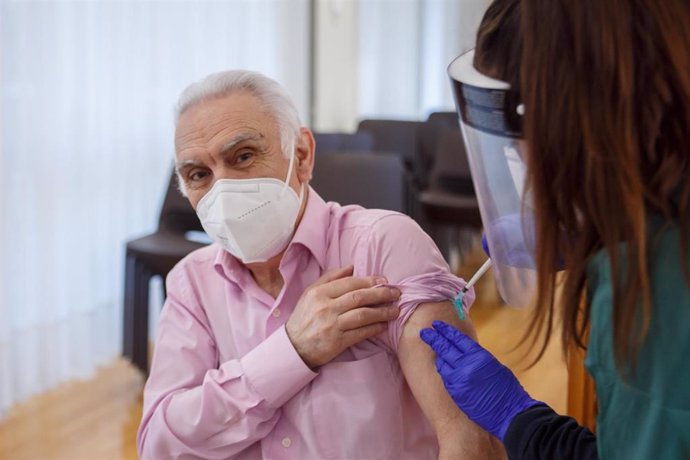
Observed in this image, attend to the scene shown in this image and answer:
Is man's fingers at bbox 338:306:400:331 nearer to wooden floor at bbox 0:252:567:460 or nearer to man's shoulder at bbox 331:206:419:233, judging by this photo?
man's shoulder at bbox 331:206:419:233

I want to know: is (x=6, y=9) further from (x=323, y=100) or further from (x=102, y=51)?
(x=323, y=100)

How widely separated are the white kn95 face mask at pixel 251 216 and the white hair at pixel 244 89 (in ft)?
0.29

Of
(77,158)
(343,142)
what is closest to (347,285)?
(77,158)

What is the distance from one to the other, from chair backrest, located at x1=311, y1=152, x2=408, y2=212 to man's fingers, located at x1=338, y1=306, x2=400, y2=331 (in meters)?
1.02

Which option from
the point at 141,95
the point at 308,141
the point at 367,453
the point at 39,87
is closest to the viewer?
the point at 367,453

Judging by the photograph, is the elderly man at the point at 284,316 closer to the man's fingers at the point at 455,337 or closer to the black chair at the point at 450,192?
the man's fingers at the point at 455,337

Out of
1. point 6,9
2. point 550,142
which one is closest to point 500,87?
point 550,142

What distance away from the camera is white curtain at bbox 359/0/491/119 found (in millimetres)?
6359

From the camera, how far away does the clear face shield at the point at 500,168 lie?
0.97 m

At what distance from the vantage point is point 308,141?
1.54 meters

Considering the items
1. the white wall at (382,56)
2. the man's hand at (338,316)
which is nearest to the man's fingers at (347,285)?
the man's hand at (338,316)

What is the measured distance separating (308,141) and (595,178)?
Result: 756 mm

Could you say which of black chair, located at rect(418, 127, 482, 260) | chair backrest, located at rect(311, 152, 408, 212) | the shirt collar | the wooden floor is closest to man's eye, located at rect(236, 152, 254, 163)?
the shirt collar

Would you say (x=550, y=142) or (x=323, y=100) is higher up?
(x=550, y=142)
